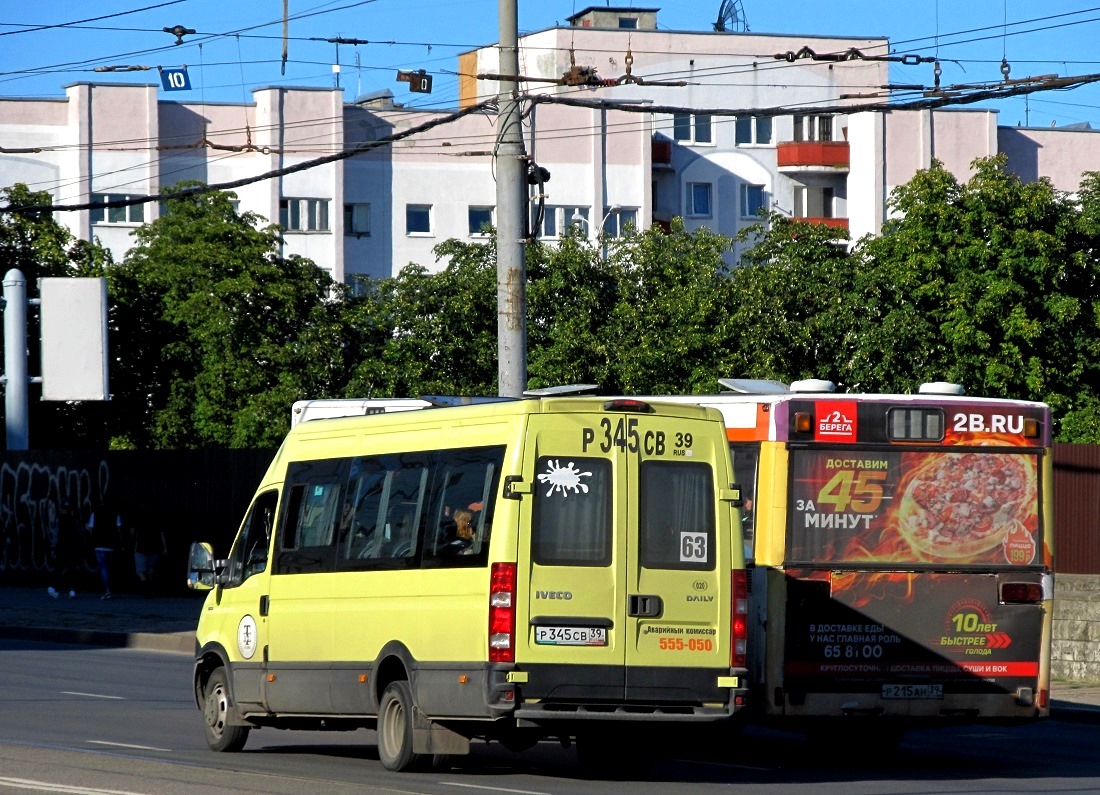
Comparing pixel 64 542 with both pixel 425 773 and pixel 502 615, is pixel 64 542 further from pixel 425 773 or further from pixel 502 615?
pixel 502 615

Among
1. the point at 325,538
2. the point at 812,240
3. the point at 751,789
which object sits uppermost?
the point at 812,240

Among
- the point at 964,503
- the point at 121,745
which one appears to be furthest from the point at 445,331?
the point at 964,503

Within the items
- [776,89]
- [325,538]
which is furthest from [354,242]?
[325,538]

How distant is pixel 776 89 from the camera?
8100 cm

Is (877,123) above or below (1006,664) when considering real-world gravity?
above

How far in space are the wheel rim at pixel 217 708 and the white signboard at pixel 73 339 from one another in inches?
852

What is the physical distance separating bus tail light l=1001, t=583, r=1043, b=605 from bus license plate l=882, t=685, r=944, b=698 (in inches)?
31.2

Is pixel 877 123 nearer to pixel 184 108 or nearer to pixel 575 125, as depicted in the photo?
pixel 575 125

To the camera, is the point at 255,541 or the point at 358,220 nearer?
the point at 255,541

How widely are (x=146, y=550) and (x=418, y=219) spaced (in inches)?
1767

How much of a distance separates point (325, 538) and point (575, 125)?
209 ft

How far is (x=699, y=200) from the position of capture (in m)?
80.2

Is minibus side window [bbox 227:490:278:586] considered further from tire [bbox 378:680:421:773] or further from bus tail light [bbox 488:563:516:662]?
bus tail light [bbox 488:563:516:662]

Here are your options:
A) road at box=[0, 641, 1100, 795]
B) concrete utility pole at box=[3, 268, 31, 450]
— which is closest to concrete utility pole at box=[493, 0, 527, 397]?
road at box=[0, 641, 1100, 795]
